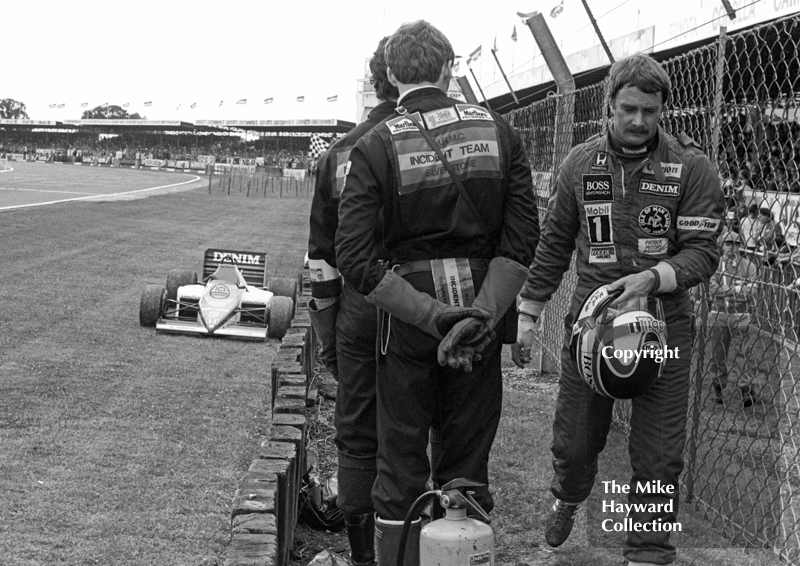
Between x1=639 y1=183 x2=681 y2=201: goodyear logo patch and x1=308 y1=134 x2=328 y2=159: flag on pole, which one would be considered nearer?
x1=639 y1=183 x2=681 y2=201: goodyear logo patch

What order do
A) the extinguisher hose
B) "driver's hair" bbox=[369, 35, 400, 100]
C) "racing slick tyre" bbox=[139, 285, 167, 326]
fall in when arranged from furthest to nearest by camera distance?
"racing slick tyre" bbox=[139, 285, 167, 326] < "driver's hair" bbox=[369, 35, 400, 100] < the extinguisher hose

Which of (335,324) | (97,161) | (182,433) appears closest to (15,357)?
(182,433)

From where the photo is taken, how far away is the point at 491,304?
326cm

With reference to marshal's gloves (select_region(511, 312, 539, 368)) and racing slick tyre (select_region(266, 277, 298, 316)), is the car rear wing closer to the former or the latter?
racing slick tyre (select_region(266, 277, 298, 316))

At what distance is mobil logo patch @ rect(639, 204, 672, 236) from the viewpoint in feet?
12.4

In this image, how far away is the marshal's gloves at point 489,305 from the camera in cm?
312

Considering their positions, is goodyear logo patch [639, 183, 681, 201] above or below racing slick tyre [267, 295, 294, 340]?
above

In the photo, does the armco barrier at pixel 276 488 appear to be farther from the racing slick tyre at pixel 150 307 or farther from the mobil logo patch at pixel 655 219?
the racing slick tyre at pixel 150 307

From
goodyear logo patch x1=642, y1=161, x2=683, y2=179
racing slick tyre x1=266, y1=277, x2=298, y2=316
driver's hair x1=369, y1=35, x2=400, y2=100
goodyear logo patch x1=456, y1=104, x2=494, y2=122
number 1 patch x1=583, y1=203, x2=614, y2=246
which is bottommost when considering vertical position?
racing slick tyre x1=266, y1=277, x2=298, y2=316

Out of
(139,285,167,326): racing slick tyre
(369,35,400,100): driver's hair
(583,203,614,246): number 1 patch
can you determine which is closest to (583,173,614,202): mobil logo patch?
(583,203,614,246): number 1 patch

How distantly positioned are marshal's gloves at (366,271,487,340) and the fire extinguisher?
0.55 meters

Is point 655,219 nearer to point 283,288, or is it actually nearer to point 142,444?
point 142,444

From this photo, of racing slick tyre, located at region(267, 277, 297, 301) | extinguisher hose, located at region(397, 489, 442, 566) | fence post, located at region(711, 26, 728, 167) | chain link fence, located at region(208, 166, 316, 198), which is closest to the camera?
extinguisher hose, located at region(397, 489, 442, 566)

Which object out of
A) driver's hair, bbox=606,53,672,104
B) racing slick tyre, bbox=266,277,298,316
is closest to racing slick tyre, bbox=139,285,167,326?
racing slick tyre, bbox=266,277,298,316
